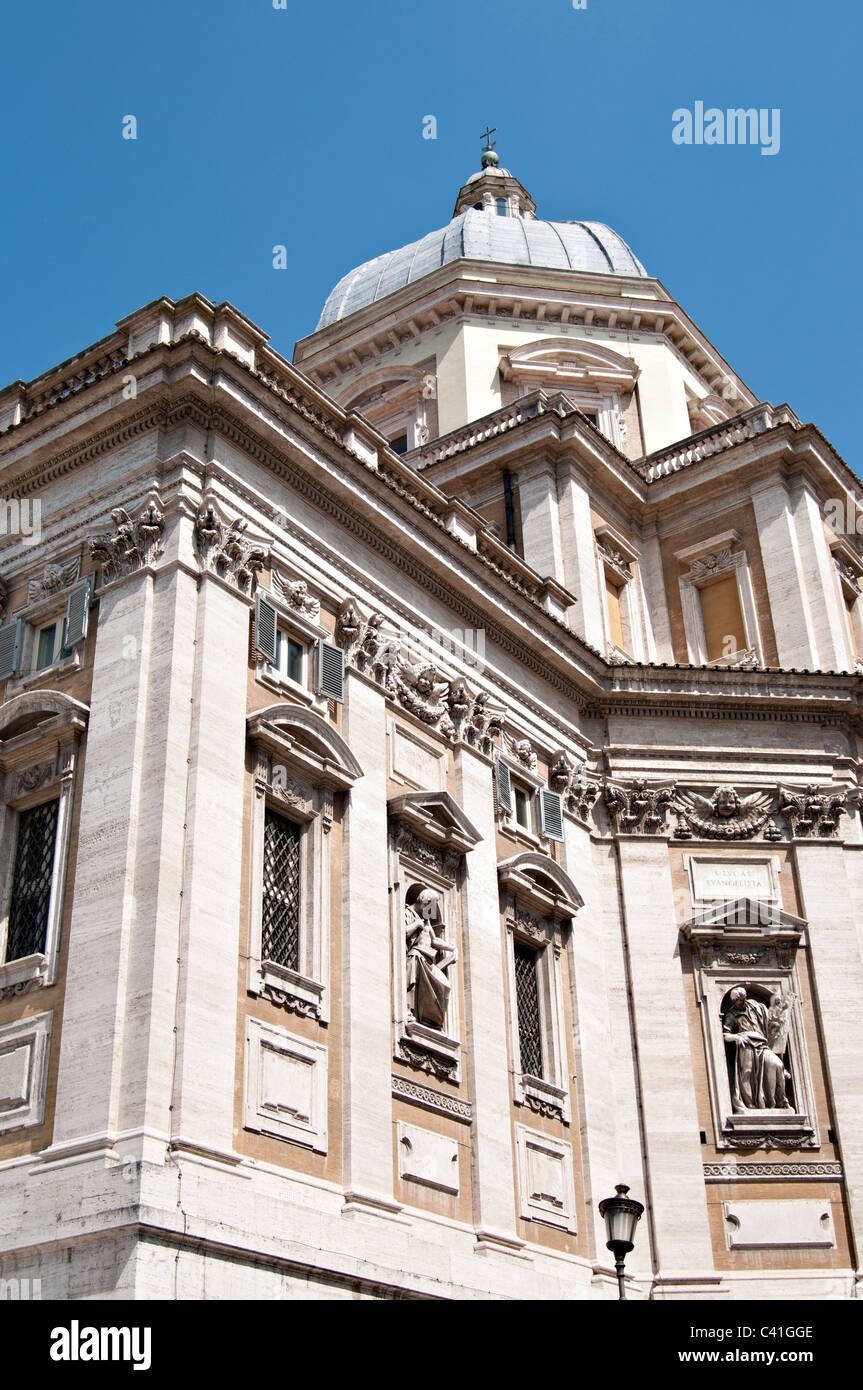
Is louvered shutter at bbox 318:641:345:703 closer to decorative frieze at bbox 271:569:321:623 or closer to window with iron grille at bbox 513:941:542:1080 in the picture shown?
decorative frieze at bbox 271:569:321:623

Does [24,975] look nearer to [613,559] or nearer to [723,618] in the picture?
[613,559]

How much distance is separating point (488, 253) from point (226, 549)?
2523 centimetres

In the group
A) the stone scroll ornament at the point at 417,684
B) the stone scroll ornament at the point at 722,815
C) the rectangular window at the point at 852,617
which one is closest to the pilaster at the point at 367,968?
the stone scroll ornament at the point at 417,684

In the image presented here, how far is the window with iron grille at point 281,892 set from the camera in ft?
60.7

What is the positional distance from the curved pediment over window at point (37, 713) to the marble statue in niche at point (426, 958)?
5042 mm

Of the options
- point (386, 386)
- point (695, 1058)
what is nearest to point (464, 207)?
point (386, 386)

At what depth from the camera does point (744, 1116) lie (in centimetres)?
2377

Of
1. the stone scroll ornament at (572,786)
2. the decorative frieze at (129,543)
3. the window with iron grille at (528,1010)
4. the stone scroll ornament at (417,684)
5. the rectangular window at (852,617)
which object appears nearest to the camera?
the decorative frieze at (129,543)

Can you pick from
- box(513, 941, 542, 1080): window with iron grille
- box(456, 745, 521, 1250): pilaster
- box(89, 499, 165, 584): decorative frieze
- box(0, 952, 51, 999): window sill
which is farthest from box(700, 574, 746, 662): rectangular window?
box(0, 952, 51, 999): window sill

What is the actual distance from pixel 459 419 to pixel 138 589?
1837cm

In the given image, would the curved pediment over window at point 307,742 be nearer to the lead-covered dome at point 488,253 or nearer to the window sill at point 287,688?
the window sill at point 287,688

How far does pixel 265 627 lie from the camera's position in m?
19.8

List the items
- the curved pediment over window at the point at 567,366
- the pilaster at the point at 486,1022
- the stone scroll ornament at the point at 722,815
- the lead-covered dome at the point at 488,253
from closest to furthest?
the pilaster at the point at 486,1022
the stone scroll ornament at the point at 722,815
the curved pediment over window at the point at 567,366
the lead-covered dome at the point at 488,253

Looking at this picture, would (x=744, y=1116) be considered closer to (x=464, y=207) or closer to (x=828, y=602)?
(x=828, y=602)
